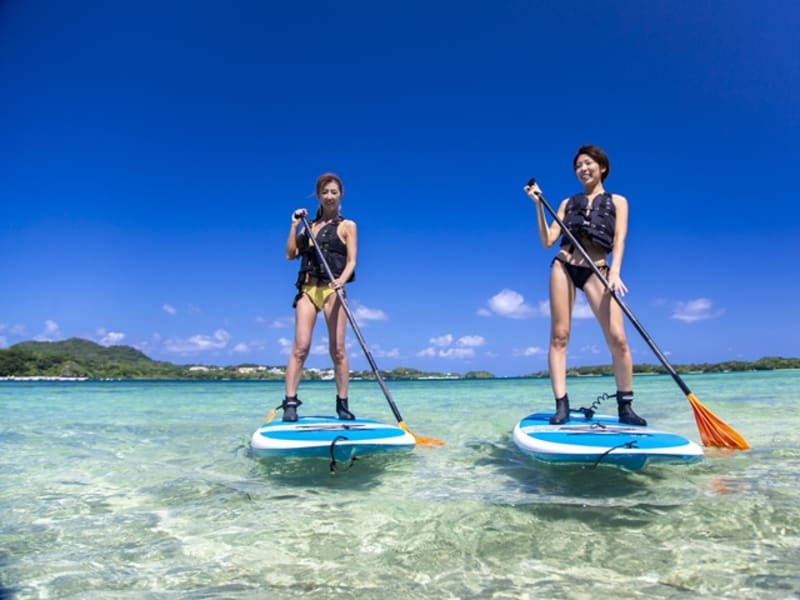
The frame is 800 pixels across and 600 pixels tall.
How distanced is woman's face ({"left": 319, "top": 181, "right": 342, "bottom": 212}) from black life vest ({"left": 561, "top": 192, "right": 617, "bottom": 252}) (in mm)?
2994

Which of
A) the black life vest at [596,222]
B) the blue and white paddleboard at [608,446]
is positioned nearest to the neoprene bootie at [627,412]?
the blue and white paddleboard at [608,446]

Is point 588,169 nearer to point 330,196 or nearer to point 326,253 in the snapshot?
point 330,196

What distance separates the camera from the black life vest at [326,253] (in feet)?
23.2

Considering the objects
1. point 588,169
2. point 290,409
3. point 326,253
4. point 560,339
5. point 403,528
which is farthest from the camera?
point 326,253

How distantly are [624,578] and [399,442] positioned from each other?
2.89 meters

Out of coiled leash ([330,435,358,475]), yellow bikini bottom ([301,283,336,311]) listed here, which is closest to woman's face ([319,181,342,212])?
yellow bikini bottom ([301,283,336,311])

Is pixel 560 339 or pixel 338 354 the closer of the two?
pixel 560 339

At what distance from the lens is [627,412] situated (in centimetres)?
566

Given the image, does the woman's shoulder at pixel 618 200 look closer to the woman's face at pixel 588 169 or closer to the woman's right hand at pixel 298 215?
the woman's face at pixel 588 169

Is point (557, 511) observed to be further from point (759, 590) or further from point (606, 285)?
point (606, 285)

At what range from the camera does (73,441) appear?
26.4 feet

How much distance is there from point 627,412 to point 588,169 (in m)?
2.66

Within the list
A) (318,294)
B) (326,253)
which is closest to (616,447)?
(318,294)

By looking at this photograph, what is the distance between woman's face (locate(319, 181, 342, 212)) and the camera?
7.23 metres
